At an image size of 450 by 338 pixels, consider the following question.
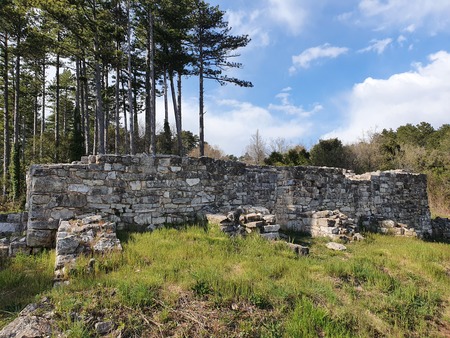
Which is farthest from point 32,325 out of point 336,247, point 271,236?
point 336,247

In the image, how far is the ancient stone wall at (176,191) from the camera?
20.8ft

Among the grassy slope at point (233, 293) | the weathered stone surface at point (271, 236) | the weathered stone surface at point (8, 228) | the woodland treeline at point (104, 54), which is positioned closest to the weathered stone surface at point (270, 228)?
the weathered stone surface at point (271, 236)

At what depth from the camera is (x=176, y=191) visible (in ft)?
Result: 25.1

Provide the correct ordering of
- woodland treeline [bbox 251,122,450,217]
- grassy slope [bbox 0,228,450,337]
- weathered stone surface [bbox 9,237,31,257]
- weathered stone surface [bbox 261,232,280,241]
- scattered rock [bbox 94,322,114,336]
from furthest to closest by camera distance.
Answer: woodland treeline [bbox 251,122,450,217]
weathered stone surface [bbox 261,232,280,241]
weathered stone surface [bbox 9,237,31,257]
grassy slope [bbox 0,228,450,337]
scattered rock [bbox 94,322,114,336]

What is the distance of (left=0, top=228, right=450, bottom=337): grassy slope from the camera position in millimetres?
3312

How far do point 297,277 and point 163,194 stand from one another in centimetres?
418

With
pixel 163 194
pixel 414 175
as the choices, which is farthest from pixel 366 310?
pixel 414 175

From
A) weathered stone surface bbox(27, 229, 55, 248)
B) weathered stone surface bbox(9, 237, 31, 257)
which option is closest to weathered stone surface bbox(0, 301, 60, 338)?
weathered stone surface bbox(9, 237, 31, 257)

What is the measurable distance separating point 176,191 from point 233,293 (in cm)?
420

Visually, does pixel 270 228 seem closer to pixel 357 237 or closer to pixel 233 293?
pixel 357 237

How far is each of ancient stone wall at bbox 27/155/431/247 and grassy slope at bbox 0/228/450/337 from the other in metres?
1.37

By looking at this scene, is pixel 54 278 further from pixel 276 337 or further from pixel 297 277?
pixel 297 277

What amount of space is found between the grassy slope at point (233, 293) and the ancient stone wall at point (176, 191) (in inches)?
54.1

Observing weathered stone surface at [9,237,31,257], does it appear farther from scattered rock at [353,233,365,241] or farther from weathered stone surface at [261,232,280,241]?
scattered rock at [353,233,365,241]
